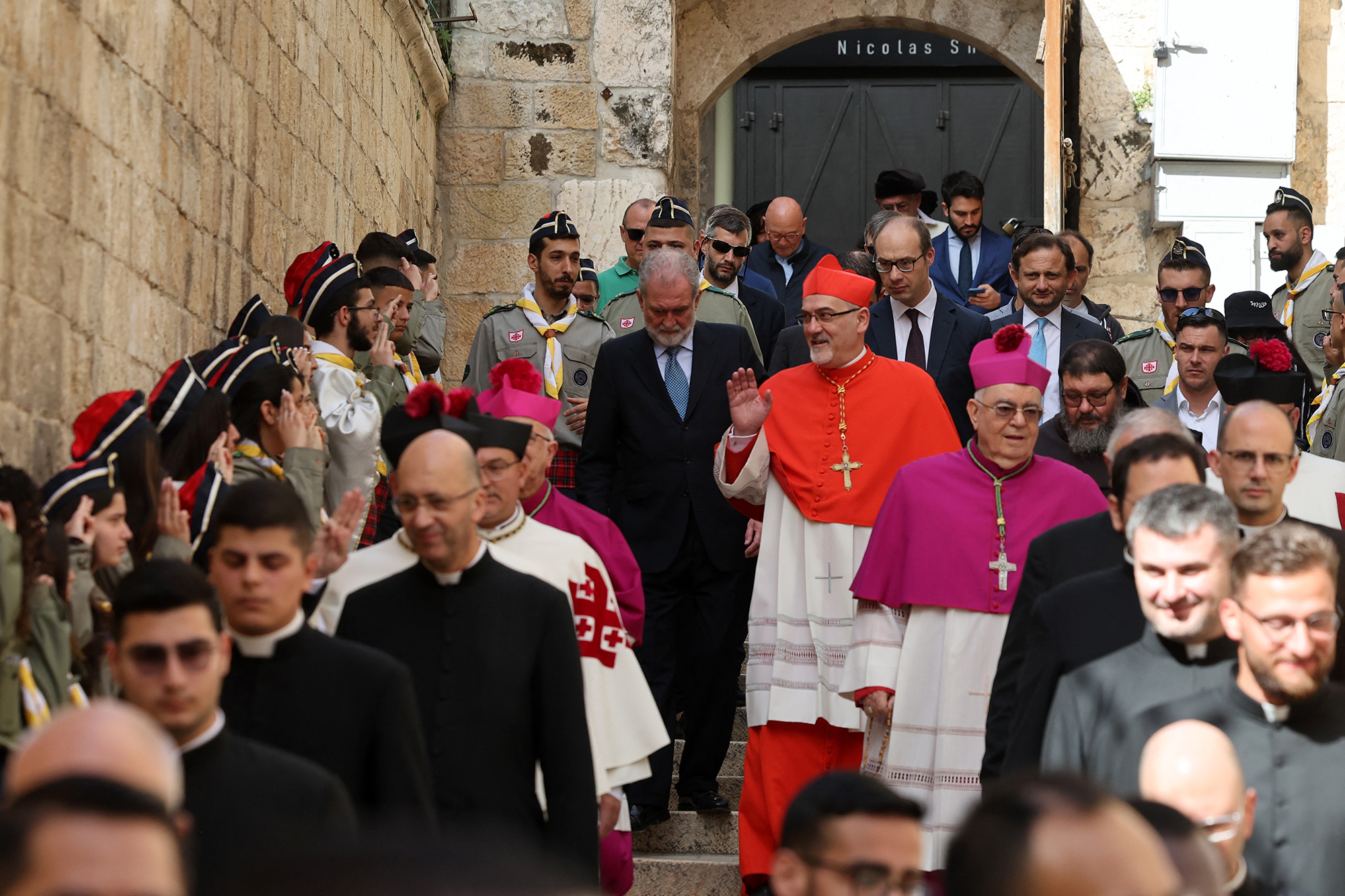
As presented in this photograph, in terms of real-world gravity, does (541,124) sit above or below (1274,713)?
above

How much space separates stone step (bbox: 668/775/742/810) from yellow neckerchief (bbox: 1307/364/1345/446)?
294 centimetres

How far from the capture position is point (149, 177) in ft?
19.7

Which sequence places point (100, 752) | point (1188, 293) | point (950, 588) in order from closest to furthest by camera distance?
point (100, 752)
point (950, 588)
point (1188, 293)

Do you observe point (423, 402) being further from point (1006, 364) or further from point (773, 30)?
point (773, 30)

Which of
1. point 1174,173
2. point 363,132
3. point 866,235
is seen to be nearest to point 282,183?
point 363,132

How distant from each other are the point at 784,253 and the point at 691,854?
4.05 m

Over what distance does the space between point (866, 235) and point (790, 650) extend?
11.8 feet

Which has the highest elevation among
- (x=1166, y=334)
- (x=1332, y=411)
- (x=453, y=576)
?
(x=1166, y=334)

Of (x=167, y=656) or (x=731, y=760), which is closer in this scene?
(x=167, y=656)

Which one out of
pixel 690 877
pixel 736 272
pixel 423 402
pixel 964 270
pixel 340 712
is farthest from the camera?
pixel 964 270

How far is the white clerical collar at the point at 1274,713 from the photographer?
3.76m

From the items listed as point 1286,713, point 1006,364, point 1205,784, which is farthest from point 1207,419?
point 1205,784

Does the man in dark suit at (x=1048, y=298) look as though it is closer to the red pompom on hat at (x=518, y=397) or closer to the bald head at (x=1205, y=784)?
the red pompom on hat at (x=518, y=397)

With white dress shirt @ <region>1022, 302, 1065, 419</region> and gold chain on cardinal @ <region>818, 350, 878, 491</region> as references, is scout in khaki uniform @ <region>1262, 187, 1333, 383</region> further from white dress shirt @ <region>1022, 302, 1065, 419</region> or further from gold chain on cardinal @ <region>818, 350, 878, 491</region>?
gold chain on cardinal @ <region>818, 350, 878, 491</region>
